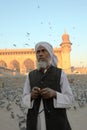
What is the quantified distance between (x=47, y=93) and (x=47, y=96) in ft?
0.13

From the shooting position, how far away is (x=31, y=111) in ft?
8.59

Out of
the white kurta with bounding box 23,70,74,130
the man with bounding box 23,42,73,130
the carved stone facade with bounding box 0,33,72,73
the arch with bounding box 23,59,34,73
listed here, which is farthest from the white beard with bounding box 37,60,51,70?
the arch with bounding box 23,59,34,73

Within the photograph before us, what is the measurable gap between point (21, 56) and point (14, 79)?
52.0m

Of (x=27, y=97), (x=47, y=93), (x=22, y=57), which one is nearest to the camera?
(x=47, y=93)

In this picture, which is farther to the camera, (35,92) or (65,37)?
(65,37)

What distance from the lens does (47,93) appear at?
248 cm

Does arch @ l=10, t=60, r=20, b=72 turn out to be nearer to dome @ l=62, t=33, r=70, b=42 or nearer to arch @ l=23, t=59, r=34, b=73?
arch @ l=23, t=59, r=34, b=73

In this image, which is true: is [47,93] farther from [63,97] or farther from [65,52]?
[65,52]

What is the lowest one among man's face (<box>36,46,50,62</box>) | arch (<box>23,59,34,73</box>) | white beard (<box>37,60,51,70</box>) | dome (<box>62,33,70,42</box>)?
white beard (<box>37,60,51,70</box>)

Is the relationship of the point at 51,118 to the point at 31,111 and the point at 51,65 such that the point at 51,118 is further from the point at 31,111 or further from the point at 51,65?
the point at 51,65

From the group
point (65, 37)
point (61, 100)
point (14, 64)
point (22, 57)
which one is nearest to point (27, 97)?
point (61, 100)

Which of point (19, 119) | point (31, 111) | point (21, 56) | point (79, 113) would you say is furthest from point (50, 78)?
point (21, 56)

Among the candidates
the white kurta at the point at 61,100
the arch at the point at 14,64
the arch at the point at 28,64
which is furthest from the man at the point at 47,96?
the arch at the point at 14,64

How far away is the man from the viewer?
254 centimetres
